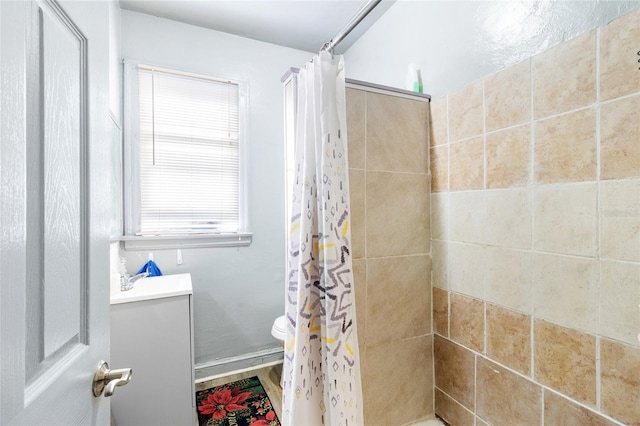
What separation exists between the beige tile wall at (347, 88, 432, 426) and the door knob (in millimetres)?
941

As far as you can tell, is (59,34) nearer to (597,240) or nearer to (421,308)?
(597,240)

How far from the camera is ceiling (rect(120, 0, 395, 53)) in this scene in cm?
196

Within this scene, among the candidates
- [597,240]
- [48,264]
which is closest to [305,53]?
[597,240]

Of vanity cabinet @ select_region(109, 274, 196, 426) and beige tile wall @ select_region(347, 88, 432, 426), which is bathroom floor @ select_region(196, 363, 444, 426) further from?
beige tile wall @ select_region(347, 88, 432, 426)

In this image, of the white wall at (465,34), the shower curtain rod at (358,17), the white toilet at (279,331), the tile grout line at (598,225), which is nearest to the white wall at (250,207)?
the white toilet at (279,331)

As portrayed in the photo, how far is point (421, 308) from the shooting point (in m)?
1.52

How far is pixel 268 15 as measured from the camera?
6.78 feet

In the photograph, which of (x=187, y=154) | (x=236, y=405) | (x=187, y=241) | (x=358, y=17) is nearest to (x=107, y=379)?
(x=358, y=17)

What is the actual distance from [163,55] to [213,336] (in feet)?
6.83

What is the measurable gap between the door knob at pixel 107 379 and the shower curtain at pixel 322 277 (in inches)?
23.2

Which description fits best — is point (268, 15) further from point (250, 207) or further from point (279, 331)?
point (279, 331)

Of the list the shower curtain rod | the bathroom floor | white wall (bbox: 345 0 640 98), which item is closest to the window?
the bathroom floor

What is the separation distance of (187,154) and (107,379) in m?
1.85

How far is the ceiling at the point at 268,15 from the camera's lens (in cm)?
196
